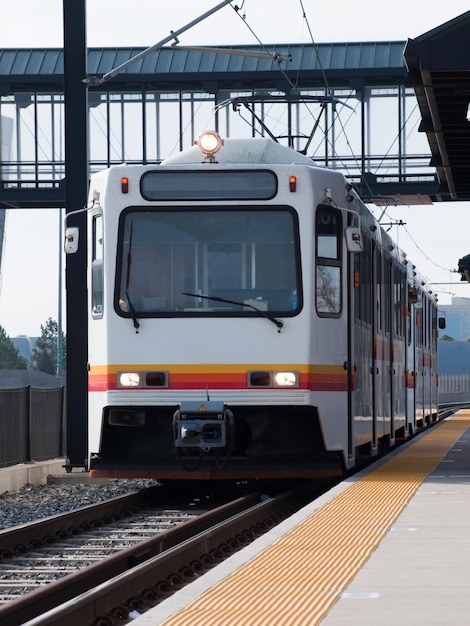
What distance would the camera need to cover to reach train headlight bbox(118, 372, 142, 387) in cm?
1337

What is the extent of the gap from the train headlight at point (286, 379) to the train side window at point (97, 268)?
1845 millimetres

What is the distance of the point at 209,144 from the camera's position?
14367 mm

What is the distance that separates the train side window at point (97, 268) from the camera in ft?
45.2


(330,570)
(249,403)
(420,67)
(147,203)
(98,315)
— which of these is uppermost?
(420,67)

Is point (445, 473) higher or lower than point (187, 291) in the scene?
lower

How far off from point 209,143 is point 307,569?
24.8ft

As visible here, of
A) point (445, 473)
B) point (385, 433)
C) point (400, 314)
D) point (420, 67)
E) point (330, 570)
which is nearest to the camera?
point (330, 570)

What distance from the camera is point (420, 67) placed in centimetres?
1309

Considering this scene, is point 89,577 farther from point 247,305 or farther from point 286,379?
point 247,305

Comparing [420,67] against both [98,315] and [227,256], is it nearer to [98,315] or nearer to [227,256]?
[227,256]

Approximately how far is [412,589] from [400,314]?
14461 millimetres

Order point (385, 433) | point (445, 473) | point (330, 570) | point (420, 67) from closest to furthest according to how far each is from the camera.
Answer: point (330, 570) < point (420, 67) < point (445, 473) < point (385, 433)

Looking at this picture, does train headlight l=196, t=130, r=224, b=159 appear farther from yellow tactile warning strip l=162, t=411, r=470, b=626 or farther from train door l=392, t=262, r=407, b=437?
train door l=392, t=262, r=407, b=437

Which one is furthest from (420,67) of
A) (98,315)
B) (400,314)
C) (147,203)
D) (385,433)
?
(400,314)
